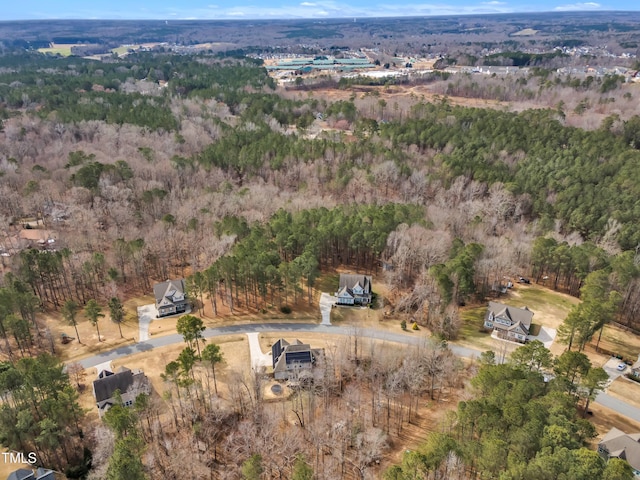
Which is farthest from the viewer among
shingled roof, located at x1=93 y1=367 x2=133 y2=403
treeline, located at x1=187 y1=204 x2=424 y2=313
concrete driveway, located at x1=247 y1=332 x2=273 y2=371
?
treeline, located at x1=187 y1=204 x2=424 y2=313

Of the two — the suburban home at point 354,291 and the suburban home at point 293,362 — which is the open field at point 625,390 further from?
the suburban home at point 293,362

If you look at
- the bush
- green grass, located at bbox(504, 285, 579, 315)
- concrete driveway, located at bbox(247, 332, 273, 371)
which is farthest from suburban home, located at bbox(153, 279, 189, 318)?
green grass, located at bbox(504, 285, 579, 315)

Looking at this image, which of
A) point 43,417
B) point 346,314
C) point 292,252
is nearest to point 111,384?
point 43,417

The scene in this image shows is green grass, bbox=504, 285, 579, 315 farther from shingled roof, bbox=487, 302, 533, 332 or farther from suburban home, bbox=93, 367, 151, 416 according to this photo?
suburban home, bbox=93, 367, 151, 416

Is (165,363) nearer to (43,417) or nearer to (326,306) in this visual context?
(43,417)

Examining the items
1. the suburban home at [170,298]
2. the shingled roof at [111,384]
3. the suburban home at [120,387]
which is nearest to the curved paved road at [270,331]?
the suburban home at [170,298]

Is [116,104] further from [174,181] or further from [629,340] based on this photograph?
[629,340]

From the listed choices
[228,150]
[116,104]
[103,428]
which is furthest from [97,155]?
[103,428]
